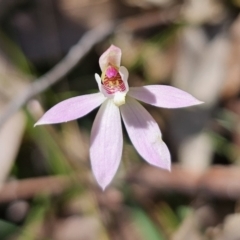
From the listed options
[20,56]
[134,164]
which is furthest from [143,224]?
[20,56]

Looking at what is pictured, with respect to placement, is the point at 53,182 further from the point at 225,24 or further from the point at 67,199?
the point at 225,24

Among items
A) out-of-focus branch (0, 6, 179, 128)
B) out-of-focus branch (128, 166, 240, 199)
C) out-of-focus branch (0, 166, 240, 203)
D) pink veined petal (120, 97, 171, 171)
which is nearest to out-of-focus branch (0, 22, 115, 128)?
out-of-focus branch (0, 6, 179, 128)

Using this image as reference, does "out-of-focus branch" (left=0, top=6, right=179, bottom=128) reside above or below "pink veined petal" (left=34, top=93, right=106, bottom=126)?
below

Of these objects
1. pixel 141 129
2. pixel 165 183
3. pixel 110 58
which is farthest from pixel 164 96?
pixel 165 183

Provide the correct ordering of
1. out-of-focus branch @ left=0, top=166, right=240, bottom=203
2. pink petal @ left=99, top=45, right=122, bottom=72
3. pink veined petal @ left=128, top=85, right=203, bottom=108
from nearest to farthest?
1. pink veined petal @ left=128, top=85, right=203, bottom=108
2. pink petal @ left=99, top=45, right=122, bottom=72
3. out-of-focus branch @ left=0, top=166, right=240, bottom=203

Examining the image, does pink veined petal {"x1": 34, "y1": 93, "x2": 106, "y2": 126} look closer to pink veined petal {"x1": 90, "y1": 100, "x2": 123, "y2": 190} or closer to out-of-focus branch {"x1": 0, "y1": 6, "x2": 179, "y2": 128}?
pink veined petal {"x1": 90, "y1": 100, "x2": 123, "y2": 190}

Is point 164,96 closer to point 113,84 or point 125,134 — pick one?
point 113,84
